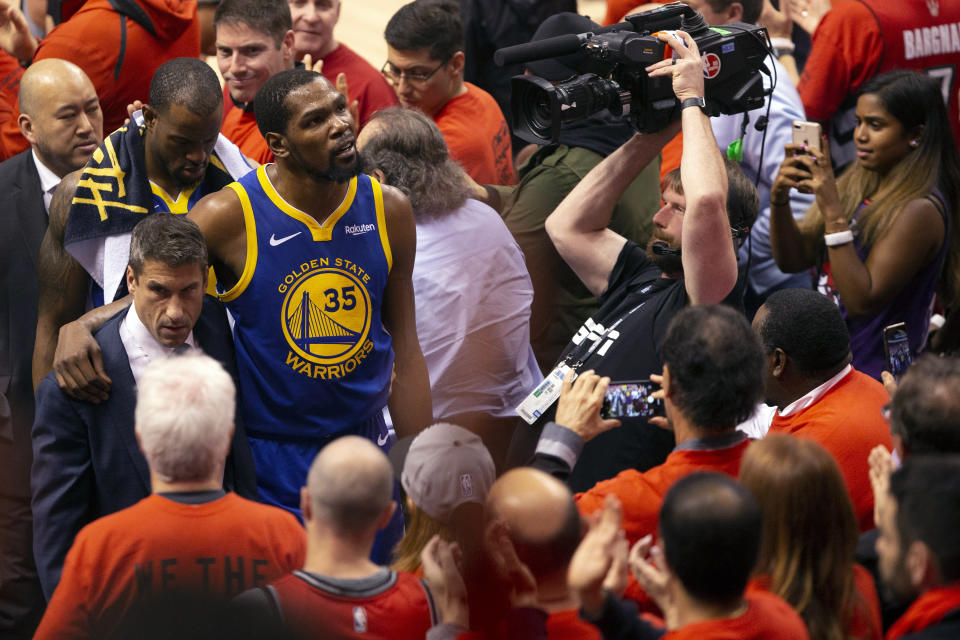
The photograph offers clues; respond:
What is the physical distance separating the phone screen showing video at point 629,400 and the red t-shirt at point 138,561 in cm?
98

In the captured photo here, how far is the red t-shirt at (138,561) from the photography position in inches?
75.0

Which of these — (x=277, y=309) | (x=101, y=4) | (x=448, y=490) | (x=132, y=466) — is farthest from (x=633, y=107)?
(x=101, y=4)

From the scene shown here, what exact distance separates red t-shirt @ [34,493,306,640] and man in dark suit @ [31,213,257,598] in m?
0.46

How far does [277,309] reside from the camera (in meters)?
2.63

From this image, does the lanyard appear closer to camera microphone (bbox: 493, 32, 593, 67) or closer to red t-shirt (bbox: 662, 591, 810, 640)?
camera microphone (bbox: 493, 32, 593, 67)

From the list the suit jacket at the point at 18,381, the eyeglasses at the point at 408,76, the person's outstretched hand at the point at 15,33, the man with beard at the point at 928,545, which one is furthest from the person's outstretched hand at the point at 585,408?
the person's outstretched hand at the point at 15,33

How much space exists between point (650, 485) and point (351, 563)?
1.97 ft

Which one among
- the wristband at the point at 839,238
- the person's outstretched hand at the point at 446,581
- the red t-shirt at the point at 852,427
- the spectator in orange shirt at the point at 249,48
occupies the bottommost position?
the red t-shirt at the point at 852,427

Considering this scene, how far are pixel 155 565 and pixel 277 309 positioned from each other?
2.69 ft

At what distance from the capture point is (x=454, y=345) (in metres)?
3.15

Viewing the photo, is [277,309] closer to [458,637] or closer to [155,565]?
[155,565]

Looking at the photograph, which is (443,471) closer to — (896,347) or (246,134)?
(896,347)

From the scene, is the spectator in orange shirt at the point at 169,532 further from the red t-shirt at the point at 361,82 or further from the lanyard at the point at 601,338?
the red t-shirt at the point at 361,82

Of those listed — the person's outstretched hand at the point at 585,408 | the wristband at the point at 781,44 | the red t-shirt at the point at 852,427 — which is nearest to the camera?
the person's outstretched hand at the point at 585,408
